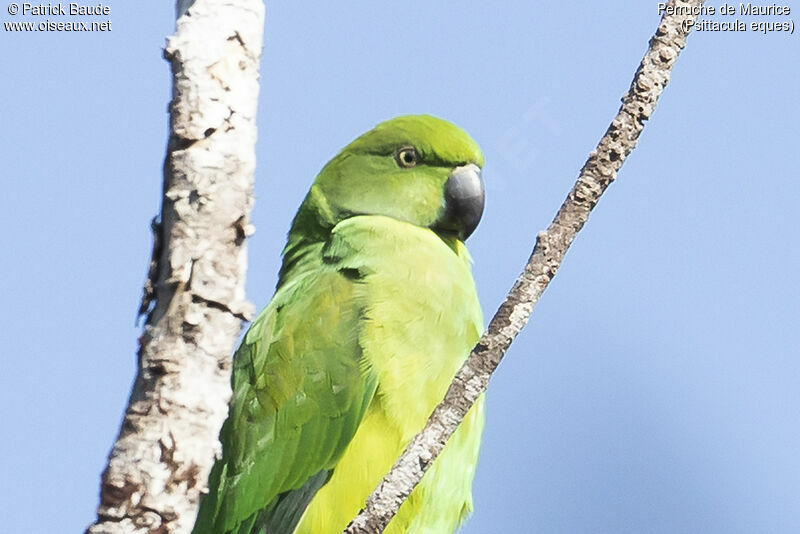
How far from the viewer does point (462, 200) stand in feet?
12.2

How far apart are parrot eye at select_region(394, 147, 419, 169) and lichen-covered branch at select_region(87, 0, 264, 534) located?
1773 millimetres

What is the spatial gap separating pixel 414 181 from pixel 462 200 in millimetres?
213

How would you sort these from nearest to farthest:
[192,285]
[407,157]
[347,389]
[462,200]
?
1. [192,285]
2. [347,389]
3. [462,200]
4. [407,157]

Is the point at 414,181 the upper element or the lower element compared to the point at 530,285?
upper

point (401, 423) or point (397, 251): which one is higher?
point (397, 251)

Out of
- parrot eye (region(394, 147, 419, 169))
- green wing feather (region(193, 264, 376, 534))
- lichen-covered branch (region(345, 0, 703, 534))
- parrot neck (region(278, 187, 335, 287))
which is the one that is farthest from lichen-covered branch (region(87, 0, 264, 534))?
parrot eye (region(394, 147, 419, 169))

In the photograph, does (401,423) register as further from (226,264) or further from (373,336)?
(226,264)

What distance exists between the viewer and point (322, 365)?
3.20 meters

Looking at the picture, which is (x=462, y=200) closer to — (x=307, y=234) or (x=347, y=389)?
(x=307, y=234)

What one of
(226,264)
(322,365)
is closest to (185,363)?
(226,264)

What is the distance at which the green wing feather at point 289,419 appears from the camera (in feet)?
10.2

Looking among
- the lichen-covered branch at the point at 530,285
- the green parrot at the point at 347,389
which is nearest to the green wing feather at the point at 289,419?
the green parrot at the point at 347,389

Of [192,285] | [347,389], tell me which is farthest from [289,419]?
[192,285]

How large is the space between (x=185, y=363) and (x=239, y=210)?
1.06ft
